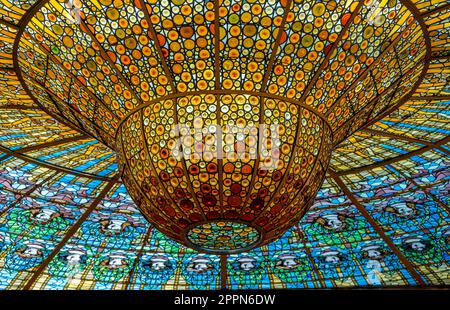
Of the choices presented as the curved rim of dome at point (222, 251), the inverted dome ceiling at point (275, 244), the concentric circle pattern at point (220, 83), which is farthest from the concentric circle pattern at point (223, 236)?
the inverted dome ceiling at point (275, 244)

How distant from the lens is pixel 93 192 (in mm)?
14312

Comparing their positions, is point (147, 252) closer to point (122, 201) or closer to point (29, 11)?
point (122, 201)

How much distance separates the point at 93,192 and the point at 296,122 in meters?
8.37

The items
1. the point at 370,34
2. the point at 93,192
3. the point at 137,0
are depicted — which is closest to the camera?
the point at 137,0

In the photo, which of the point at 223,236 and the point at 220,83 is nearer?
the point at 220,83

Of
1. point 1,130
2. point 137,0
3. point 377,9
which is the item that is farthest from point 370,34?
point 1,130

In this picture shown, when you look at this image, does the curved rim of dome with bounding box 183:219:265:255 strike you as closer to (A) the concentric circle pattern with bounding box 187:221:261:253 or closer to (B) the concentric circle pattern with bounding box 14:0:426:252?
(A) the concentric circle pattern with bounding box 187:221:261:253

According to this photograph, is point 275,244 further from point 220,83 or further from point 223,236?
point 220,83

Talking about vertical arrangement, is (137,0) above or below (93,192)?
below

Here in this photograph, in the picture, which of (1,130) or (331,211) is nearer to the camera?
(1,130)

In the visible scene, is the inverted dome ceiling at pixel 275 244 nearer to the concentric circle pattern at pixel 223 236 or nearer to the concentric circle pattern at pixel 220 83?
the concentric circle pattern at pixel 220 83

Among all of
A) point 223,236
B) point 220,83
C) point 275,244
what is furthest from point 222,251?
point 275,244
